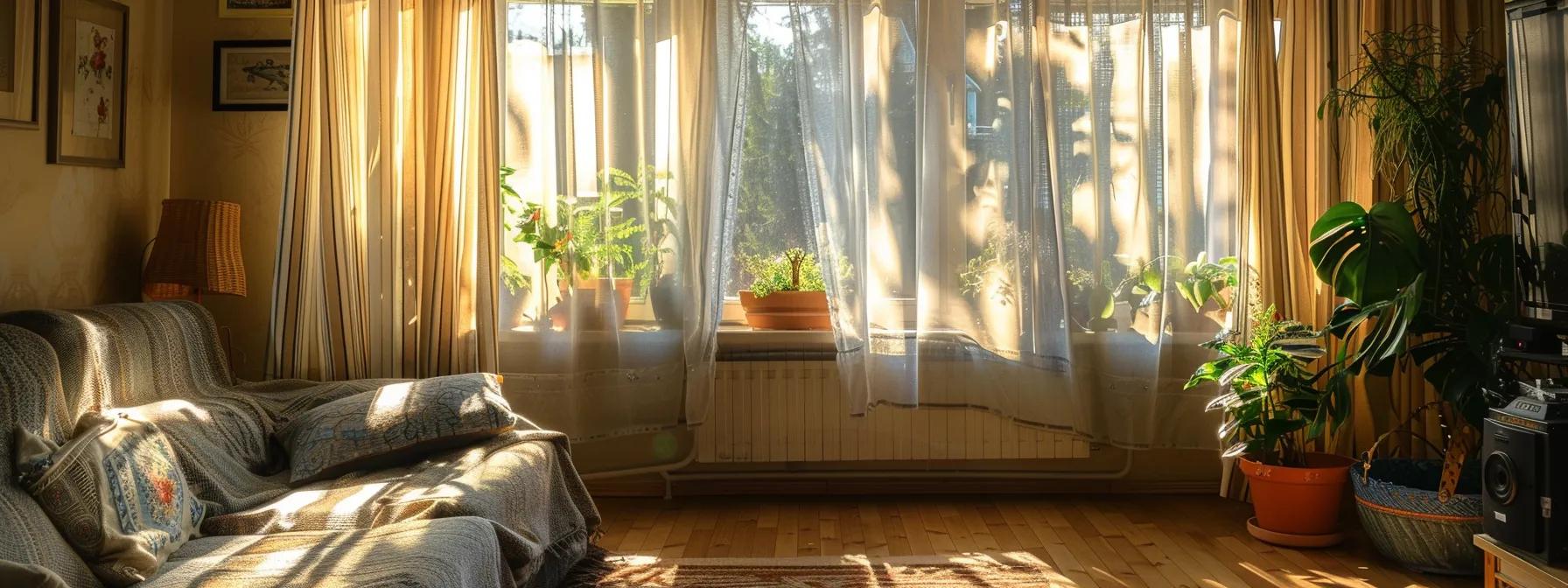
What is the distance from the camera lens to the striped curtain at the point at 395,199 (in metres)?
3.74

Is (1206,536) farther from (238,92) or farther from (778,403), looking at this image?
(238,92)

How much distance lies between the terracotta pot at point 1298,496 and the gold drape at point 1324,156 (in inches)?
12.7

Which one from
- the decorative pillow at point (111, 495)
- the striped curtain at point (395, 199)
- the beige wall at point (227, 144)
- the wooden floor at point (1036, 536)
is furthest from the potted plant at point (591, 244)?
the decorative pillow at point (111, 495)

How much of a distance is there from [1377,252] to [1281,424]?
1.81 feet

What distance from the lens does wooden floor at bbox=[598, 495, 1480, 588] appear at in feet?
11.1

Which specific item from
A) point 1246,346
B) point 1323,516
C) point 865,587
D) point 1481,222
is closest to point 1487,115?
point 1481,222

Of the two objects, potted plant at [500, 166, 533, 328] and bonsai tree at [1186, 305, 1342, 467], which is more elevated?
potted plant at [500, 166, 533, 328]

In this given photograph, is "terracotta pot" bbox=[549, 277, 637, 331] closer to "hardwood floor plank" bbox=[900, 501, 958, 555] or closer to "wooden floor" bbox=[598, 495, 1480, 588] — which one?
"wooden floor" bbox=[598, 495, 1480, 588]

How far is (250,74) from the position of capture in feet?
12.8

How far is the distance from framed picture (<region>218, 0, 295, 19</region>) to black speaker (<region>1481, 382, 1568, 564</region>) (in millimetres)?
3572

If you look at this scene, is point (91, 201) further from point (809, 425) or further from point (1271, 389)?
point (1271, 389)

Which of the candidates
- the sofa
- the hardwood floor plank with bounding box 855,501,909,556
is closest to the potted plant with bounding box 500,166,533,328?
the sofa

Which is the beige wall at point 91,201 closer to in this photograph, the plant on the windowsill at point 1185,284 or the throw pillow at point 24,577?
the throw pillow at point 24,577

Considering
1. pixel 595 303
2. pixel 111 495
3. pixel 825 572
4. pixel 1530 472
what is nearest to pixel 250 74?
pixel 595 303
